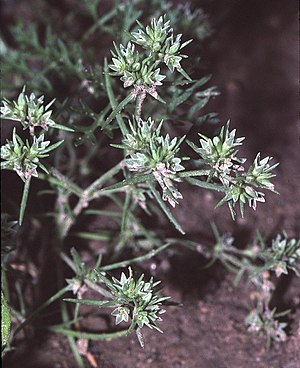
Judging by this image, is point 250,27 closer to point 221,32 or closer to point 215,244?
point 221,32

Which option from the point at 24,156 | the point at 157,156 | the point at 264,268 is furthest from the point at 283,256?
the point at 24,156

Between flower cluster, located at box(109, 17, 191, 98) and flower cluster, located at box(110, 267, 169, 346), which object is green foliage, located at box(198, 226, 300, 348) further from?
flower cluster, located at box(109, 17, 191, 98)

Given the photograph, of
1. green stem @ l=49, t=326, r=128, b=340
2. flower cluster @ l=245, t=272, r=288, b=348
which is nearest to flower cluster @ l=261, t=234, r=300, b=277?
flower cluster @ l=245, t=272, r=288, b=348

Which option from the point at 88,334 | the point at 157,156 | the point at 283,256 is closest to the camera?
the point at 157,156

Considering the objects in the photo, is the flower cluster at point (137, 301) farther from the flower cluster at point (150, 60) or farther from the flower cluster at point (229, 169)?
the flower cluster at point (150, 60)

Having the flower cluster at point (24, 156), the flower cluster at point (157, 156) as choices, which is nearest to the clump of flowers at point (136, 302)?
the flower cluster at point (157, 156)

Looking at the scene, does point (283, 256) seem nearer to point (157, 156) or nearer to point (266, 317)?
point (266, 317)
